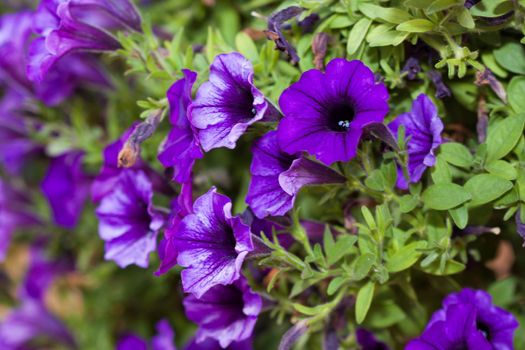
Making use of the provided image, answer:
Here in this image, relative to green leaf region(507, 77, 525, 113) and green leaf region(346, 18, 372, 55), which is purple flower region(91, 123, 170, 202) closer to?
green leaf region(346, 18, 372, 55)

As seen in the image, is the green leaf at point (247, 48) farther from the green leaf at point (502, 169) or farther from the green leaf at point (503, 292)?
the green leaf at point (503, 292)

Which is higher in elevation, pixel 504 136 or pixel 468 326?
pixel 504 136

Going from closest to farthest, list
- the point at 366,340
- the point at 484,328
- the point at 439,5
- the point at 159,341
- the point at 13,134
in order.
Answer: the point at 439,5 < the point at 484,328 < the point at 366,340 < the point at 159,341 < the point at 13,134

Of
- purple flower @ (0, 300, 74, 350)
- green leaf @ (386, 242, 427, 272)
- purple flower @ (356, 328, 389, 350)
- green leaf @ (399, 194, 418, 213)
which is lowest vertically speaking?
A: purple flower @ (0, 300, 74, 350)

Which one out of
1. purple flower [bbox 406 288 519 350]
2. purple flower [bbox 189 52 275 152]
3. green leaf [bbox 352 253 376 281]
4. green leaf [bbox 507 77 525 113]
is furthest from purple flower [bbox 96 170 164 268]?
green leaf [bbox 507 77 525 113]

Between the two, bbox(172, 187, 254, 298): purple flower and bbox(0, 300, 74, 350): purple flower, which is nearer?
bbox(172, 187, 254, 298): purple flower

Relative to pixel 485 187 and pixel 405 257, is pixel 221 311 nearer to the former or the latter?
pixel 405 257

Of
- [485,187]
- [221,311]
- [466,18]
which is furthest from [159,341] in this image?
[466,18]

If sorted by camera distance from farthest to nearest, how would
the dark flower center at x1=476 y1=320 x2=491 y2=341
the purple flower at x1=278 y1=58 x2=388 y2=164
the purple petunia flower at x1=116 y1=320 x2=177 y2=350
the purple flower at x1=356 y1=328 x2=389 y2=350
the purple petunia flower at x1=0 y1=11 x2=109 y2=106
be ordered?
the purple petunia flower at x1=0 y1=11 x2=109 y2=106 → the purple petunia flower at x1=116 y1=320 x2=177 y2=350 → the purple flower at x1=356 y1=328 x2=389 y2=350 → the dark flower center at x1=476 y1=320 x2=491 y2=341 → the purple flower at x1=278 y1=58 x2=388 y2=164
